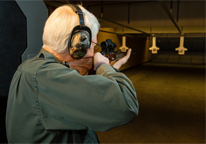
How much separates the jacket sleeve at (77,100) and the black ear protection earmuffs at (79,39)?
0.69 feet

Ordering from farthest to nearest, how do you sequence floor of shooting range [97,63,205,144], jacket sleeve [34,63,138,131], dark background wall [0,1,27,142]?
floor of shooting range [97,63,205,144], dark background wall [0,1,27,142], jacket sleeve [34,63,138,131]

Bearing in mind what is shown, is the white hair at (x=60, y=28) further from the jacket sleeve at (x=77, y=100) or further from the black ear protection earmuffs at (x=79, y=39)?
the jacket sleeve at (x=77, y=100)

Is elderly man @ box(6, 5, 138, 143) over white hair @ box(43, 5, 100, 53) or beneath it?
beneath

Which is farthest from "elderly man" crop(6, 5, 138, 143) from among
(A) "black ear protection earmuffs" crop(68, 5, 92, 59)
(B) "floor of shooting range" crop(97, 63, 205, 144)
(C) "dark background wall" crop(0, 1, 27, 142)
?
(B) "floor of shooting range" crop(97, 63, 205, 144)

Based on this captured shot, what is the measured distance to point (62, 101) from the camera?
548 mm

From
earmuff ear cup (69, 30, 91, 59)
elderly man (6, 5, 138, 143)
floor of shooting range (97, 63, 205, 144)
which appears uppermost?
earmuff ear cup (69, 30, 91, 59)

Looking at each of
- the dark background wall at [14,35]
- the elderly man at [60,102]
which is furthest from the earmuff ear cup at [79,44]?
the dark background wall at [14,35]

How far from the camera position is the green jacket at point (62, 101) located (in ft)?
1.79

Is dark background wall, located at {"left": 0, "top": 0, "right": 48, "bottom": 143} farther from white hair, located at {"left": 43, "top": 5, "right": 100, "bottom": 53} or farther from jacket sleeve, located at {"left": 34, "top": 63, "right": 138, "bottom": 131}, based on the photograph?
jacket sleeve, located at {"left": 34, "top": 63, "right": 138, "bottom": 131}

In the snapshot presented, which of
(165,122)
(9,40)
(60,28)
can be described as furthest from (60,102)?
(165,122)

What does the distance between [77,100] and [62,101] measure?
1.8 inches

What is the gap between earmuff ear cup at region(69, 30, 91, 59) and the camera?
749mm

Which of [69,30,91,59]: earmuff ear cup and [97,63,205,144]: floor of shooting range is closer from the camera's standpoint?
[69,30,91,59]: earmuff ear cup

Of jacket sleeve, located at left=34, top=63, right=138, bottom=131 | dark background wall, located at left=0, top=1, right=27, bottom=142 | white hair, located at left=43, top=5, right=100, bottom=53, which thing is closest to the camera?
jacket sleeve, located at left=34, top=63, right=138, bottom=131
